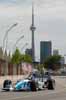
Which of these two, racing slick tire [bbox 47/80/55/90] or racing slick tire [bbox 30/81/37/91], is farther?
racing slick tire [bbox 47/80/55/90]

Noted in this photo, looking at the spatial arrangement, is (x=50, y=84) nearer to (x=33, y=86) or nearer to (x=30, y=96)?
(x=33, y=86)

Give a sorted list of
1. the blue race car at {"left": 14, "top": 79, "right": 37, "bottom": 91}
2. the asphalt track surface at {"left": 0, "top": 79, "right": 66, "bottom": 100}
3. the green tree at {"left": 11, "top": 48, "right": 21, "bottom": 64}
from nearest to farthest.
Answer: the asphalt track surface at {"left": 0, "top": 79, "right": 66, "bottom": 100} → the blue race car at {"left": 14, "top": 79, "right": 37, "bottom": 91} → the green tree at {"left": 11, "top": 48, "right": 21, "bottom": 64}

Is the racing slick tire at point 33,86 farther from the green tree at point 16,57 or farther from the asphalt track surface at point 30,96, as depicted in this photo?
the green tree at point 16,57

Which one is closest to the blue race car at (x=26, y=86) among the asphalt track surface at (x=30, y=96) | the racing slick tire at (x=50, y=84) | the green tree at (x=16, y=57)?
the asphalt track surface at (x=30, y=96)

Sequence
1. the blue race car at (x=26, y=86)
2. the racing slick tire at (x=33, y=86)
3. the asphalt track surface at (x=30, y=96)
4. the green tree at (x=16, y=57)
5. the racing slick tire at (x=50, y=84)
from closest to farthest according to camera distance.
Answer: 1. the asphalt track surface at (x=30, y=96)
2. the blue race car at (x=26, y=86)
3. the racing slick tire at (x=33, y=86)
4. the racing slick tire at (x=50, y=84)
5. the green tree at (x=16, y=57)

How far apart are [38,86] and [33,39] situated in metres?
145

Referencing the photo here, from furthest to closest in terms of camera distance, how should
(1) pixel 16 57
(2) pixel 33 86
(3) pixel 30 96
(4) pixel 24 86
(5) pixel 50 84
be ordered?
(1) pixel 16 57
(5) pixel 50 84
(2) pixel 33 86
(4) pixel 24 86
(3) pixel 30 96

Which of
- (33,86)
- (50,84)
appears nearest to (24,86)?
(33,86)

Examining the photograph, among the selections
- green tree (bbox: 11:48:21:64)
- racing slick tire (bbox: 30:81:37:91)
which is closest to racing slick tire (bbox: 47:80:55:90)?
racing slick tire (bbox: 30:81:37:91)

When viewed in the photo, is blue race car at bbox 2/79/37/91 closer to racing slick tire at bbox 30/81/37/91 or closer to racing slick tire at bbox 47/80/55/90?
racing slick tire at bbox 30/81/37/91

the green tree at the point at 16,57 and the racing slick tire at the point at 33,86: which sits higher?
the green tree at the point at 16,57

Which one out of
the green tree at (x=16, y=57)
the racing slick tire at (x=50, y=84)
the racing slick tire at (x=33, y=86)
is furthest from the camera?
the green tree at (x=16, y=57)

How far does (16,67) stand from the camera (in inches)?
3994

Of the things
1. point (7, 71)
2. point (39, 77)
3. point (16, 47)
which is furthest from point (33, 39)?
point (39, 77)
